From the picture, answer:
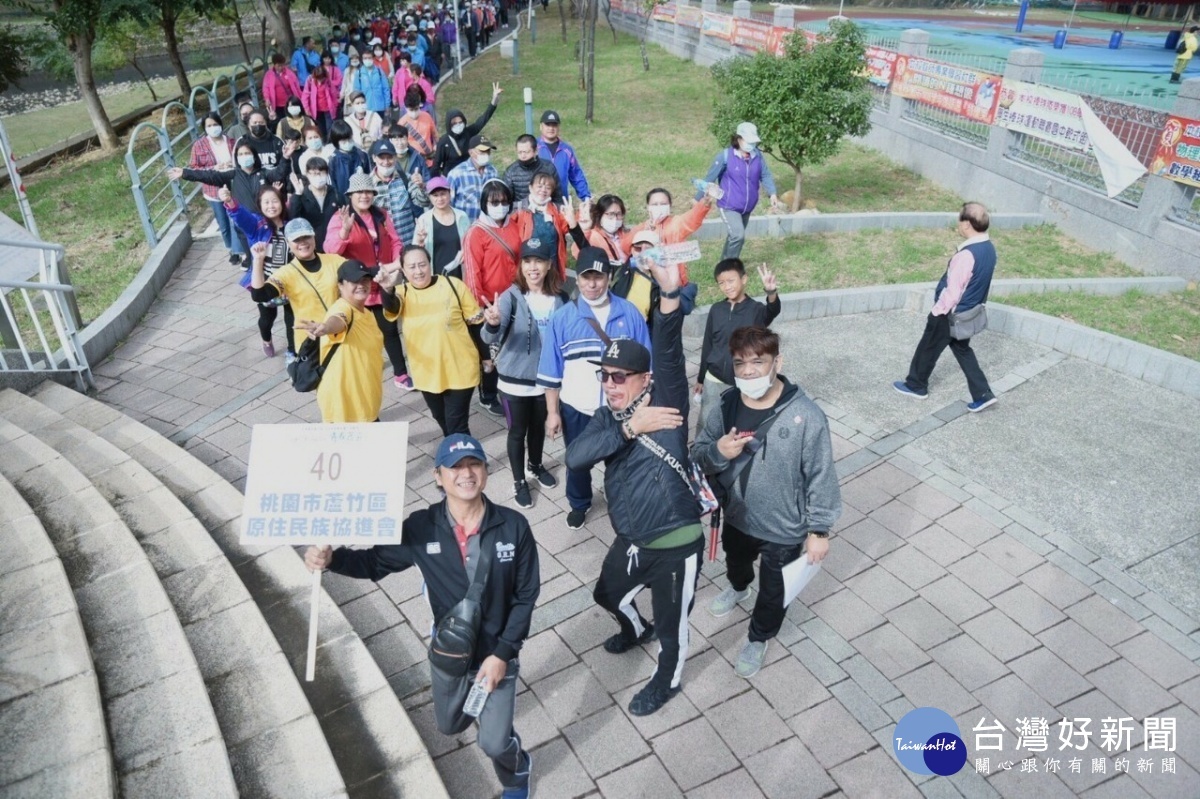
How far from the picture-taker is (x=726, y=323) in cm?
529

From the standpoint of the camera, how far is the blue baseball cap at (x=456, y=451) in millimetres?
3098

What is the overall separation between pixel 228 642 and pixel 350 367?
5.80 ft

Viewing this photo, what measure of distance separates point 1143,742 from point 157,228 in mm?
12373

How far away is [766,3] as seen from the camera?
4384 centimetres

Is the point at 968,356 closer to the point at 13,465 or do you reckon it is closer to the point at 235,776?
the point at 235,776

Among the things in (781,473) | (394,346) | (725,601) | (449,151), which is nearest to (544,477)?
(725,601)

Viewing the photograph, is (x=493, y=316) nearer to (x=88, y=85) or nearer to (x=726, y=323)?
(x=726, y=323)

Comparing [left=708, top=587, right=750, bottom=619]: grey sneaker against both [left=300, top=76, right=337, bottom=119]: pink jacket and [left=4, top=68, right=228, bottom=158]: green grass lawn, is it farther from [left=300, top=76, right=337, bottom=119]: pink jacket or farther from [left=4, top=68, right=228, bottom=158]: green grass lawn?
[left=4, top=68, right=228, bottom=158]: green grass lawn

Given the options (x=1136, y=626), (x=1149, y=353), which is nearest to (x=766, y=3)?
(x=1149, y=353)

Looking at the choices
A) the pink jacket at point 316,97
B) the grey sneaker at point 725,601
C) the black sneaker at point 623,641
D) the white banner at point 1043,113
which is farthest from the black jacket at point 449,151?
the white banner at point 1043,113

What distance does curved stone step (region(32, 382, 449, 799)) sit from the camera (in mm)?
3742

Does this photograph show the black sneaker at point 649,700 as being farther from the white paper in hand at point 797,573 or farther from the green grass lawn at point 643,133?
the green grass lawn at point 643,133

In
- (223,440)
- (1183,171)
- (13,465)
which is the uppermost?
(1183,171)

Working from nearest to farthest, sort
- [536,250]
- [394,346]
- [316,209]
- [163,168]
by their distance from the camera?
1. [536,250]
2. [394,346]
3. [316,209]
4. [163,168]
